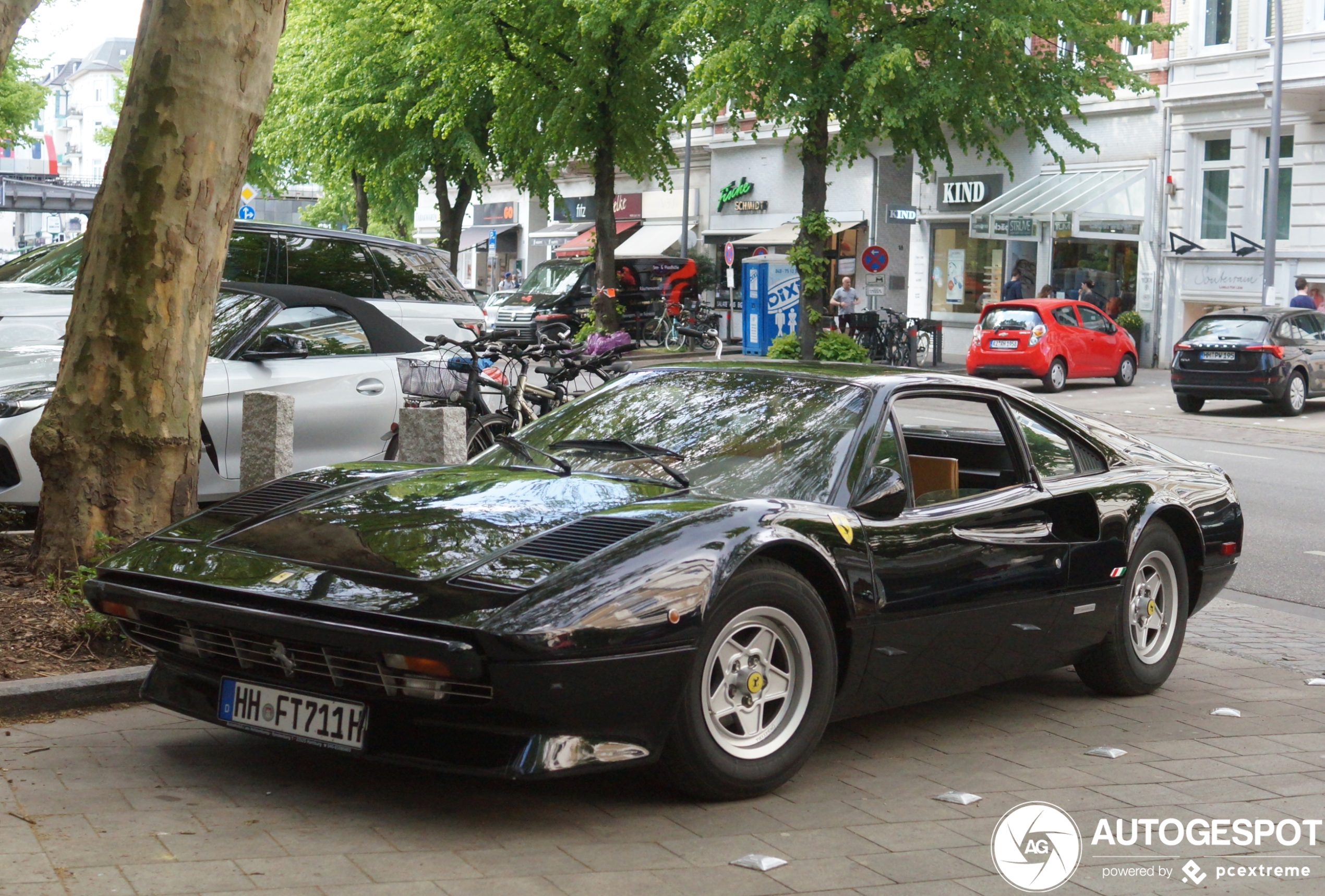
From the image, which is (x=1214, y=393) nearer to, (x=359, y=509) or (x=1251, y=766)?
(x=1251, y=766)

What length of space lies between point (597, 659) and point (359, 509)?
3.70 feet

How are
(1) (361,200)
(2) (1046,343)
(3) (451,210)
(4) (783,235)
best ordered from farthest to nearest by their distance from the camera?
1. (1) (361,200)
2. (4) (783,235)
3. (3) (451,210)
4. (2) (1046,343)

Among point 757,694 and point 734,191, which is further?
point 734,191

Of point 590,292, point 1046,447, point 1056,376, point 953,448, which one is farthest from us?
point 590,292

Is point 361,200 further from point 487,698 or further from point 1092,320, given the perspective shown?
point 487,698

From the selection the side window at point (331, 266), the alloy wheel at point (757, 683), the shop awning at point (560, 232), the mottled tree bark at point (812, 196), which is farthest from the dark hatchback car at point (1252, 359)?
the shop awning at point (560, 232)

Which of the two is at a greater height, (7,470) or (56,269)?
(56,269)

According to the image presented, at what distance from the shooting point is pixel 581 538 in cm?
417

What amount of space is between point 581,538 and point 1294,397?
65.6 ft

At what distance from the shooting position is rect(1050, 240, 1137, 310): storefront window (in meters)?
32.4

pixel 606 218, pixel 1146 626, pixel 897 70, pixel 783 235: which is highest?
pixel 897 70

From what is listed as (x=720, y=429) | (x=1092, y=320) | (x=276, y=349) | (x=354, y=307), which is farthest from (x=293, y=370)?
(x=1092, y=320)

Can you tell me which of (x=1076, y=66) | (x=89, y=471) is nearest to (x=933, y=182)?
(x=1076, y=66)

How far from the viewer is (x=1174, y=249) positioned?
3125cm
